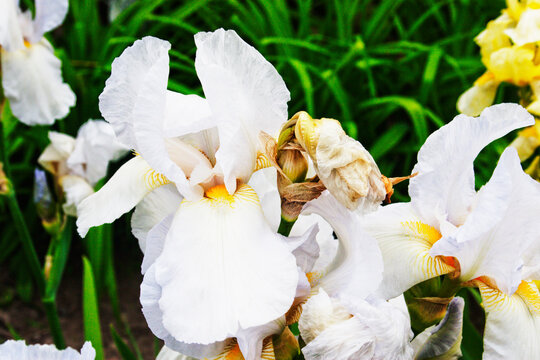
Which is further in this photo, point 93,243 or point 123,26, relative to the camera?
point 123,26

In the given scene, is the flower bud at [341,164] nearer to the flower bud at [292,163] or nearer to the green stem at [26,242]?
the flower bud at [292,163]

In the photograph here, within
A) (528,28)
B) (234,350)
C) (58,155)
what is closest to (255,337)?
(234,350)

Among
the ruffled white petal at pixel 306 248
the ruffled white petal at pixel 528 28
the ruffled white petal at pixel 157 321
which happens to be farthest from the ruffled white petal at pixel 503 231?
the ruffled white petal at pixel 528 28

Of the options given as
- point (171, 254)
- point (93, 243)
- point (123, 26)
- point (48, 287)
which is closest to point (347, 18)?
point (123, 26)

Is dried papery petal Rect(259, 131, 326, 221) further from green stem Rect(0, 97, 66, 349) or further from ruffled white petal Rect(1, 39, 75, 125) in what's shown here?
ruffled white petal Rect(1, 39, 75, 125)

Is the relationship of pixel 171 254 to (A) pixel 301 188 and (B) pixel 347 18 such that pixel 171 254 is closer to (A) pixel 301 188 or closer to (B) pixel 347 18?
(A) pixel 301 188

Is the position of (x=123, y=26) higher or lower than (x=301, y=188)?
lower
